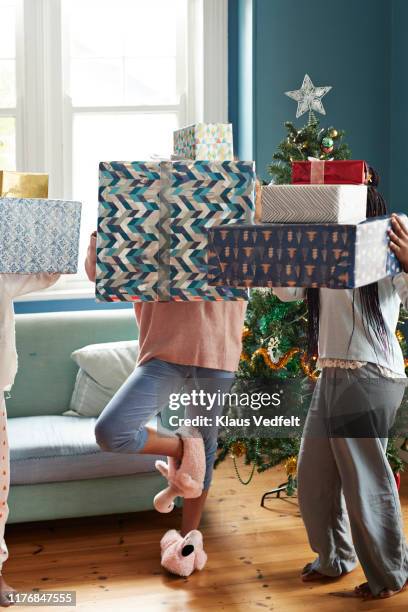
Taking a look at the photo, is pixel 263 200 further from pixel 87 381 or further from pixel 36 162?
pixel 36 162

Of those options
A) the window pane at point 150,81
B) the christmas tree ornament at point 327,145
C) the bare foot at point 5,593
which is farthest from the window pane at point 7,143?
the bare foot at point 5,593

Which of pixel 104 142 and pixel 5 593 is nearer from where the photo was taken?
pixel 5 593

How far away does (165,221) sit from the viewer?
1315 millimetres

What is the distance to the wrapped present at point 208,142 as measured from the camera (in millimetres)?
2006

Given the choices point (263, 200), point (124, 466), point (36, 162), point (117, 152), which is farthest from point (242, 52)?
point (263, 200)

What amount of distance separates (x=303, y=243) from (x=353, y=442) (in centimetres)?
163

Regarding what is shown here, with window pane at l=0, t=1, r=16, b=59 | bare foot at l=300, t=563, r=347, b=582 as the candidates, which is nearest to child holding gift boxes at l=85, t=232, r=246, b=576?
bare foot at l=300, t=563, r=347, b=582

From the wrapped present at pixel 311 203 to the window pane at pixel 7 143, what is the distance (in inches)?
134

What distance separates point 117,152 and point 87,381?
4.70 ft

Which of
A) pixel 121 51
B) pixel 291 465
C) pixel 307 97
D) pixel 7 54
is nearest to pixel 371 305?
pixel 291 465

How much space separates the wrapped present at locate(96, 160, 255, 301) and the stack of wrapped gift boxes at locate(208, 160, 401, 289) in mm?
66

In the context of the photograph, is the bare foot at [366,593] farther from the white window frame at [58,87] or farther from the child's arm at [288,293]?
the white window frame at [58,87]

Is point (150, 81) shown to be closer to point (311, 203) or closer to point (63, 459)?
point (63, 459)

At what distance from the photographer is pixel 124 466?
337 cm
